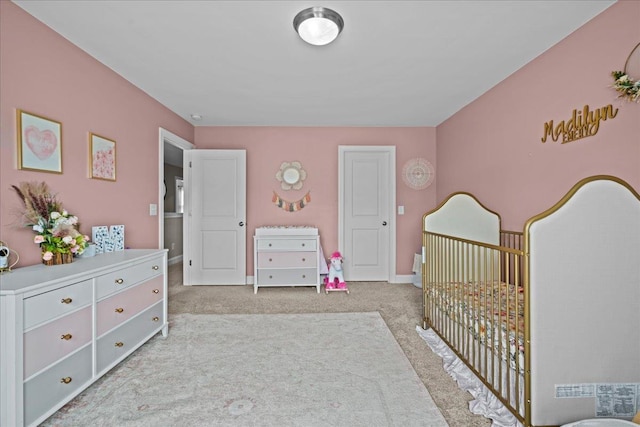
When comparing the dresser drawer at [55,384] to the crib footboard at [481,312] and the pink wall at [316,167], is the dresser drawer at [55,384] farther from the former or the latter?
the pink wall at [316,167]

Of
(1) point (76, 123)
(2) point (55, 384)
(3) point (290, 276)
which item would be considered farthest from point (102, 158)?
(3) point (290, 276)

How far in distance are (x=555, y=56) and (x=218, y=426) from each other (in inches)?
124

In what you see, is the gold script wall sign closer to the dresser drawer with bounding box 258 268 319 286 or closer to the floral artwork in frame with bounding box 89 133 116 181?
the dresser drawer with bounding box 258 268 319 286

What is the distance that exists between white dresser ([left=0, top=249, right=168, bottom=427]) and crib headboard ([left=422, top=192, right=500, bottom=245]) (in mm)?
2371

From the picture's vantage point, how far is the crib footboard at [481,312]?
141 centimetres

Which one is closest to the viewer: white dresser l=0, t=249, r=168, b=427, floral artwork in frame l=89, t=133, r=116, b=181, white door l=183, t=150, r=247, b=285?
white dresser l=0, t=249, r=168, b=427

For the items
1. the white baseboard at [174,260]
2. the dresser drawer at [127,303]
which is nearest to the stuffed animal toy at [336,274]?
the dresser drawer at [127,303]

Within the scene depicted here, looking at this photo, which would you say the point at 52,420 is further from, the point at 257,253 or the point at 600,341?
the point at 600,341

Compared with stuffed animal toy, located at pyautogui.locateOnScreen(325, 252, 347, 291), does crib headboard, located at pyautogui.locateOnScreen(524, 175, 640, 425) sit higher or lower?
higher

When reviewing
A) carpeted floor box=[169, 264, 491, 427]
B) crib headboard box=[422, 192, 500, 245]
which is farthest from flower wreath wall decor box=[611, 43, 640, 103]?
carpeted floor box=[169, 264, 491, 427]

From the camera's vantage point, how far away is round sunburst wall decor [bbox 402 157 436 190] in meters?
4.29

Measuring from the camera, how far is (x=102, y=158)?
2375 mm

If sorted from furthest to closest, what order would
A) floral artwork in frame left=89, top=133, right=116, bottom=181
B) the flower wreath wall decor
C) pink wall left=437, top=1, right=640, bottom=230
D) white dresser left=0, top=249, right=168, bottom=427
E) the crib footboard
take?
floral artwork in frame left=89, top=133, right=116, bottom=181
pink wall left=437, top=1, right=640, bottom=230
the flower wreath wall decor
the crib footboard
white dresser left=0, top=249, right=168, bottom=427

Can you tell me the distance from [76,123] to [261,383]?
2232 millimetres
